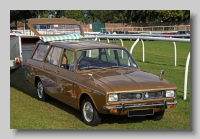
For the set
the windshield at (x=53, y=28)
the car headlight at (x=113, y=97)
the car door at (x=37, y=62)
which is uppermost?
the windshield at (x=53, y=28)

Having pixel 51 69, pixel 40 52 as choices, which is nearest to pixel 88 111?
pixel 51 69

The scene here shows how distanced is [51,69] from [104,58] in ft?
4.75

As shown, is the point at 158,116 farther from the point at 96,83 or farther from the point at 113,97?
the point at 96,83

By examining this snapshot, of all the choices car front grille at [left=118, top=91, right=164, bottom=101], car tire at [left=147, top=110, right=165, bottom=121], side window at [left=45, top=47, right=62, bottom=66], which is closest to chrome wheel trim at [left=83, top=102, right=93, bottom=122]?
car front grille at [left=118, top=91, right=164, bottom=101]

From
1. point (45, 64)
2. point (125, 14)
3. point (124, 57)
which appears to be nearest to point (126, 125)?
point (124, 57)

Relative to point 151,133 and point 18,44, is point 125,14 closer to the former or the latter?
point 18,44

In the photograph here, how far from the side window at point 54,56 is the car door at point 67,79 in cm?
27

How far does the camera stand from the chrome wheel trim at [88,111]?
7.30 m

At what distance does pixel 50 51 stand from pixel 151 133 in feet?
12.4

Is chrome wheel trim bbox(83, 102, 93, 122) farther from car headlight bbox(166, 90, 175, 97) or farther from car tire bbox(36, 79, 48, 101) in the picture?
car tire bbox(36, 79, 48, 101)

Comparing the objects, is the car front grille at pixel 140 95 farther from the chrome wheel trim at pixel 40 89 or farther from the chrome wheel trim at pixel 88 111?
the chrome wheel trim at pixel 40 89

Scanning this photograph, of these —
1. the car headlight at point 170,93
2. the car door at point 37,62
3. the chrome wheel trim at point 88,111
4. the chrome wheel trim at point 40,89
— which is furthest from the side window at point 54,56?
the car headlight at point 170,93

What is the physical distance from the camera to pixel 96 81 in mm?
7219

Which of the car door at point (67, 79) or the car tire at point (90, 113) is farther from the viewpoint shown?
the car door at point (67, 79)
